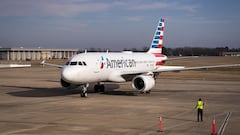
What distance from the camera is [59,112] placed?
67.3 ft

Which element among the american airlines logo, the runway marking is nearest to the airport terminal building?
the american airlines logo

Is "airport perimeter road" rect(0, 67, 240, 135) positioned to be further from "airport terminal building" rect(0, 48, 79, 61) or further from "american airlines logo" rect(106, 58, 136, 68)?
"airport terminal building" rect(0, 48, 79, 61)

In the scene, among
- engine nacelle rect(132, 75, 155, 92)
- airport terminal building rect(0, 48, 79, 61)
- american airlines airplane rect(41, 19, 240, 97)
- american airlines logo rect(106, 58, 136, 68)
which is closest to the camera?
american airlines airplane rect(41, 19, 240, 97)

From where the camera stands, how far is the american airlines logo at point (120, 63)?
30414 mm

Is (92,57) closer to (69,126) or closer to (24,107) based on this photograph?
(24,107)

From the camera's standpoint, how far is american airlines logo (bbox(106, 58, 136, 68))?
30414 mm

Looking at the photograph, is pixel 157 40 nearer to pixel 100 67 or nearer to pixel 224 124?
pixel 100 67

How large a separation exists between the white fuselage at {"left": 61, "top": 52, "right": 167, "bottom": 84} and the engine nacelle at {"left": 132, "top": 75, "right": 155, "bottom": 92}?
1144 millimetres

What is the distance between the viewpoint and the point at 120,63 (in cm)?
3200

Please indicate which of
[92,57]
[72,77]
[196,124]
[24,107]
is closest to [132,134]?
[196,124]

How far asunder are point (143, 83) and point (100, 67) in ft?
12.4

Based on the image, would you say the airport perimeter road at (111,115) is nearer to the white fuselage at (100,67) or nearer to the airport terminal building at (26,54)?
the white fuselage at (100,67)

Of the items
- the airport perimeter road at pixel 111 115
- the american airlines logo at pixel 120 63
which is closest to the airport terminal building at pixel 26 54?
the american airlines logo at pixel 120 63

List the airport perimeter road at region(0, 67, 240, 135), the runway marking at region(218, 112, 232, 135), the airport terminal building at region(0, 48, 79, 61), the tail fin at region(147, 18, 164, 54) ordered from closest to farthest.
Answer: the runway marking at region(218, 112, 232, 135), the airport perimeter road at region(0, 67, 240, 135), the tail fin at region(147, 18, 164, 54), the airport terminal building at region(0, 48, 79, 61)
